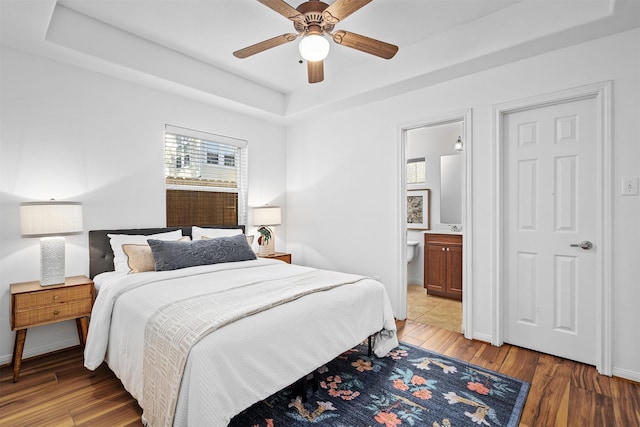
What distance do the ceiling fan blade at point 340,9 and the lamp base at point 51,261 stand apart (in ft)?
8.73

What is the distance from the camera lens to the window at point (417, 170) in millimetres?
5213

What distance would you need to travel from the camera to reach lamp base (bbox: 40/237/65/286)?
8.08ft

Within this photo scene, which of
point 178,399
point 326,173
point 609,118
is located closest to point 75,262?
point 178,399

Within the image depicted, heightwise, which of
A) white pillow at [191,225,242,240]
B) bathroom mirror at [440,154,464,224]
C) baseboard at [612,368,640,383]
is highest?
bathroom mirror at [440,154,464,224]

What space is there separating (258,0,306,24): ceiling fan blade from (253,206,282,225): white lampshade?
7.97 feet

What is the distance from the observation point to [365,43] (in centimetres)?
228

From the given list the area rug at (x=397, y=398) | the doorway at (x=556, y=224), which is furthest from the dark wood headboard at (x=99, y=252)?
the doorway at (x=556, y=224)

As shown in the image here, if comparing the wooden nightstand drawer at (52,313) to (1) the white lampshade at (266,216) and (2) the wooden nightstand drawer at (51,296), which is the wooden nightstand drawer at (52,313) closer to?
(2) the wooden nightstand drawer at (51,296)

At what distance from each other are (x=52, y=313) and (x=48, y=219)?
0.71 meters

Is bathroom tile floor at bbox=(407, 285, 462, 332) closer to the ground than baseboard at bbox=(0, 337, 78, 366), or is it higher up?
closer to the ground

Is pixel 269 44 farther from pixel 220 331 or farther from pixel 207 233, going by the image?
pixel 207 233

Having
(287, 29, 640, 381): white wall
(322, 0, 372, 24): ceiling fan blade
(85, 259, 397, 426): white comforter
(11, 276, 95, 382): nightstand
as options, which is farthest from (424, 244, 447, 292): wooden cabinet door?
(11, 276, 95, 382): nightstand

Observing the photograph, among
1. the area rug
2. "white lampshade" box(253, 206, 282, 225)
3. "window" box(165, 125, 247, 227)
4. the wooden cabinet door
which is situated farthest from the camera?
the wooden cabinet door

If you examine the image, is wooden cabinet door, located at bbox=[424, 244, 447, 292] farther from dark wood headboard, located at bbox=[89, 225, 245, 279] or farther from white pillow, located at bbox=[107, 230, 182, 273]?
dark wood headboard, located at bbox=[89, 225, 245, 279]
